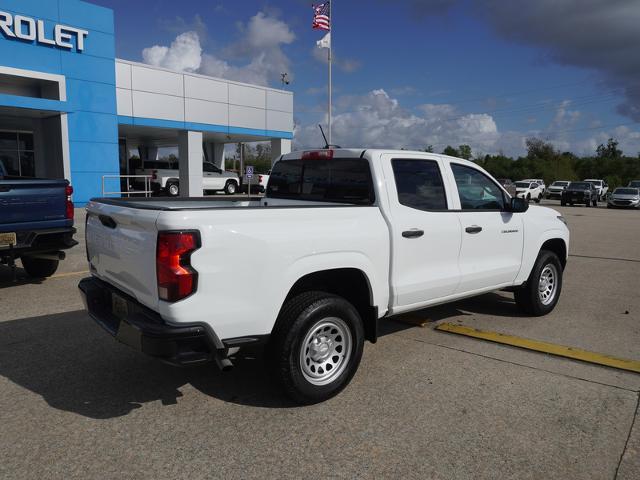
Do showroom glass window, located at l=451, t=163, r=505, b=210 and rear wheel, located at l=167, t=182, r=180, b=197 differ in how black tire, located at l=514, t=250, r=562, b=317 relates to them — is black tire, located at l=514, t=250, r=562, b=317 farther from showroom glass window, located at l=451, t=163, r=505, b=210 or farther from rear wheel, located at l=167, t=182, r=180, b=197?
rear wheel, located at l=167, t=182, r=180, b=197

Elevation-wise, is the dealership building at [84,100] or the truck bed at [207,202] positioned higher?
the dealership building at [84,100]

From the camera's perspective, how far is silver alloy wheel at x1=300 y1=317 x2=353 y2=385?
3.61 metres

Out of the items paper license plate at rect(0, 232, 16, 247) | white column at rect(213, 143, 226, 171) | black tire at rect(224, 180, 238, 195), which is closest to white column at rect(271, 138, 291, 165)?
black tire at rect(224, 180, 238, 195)

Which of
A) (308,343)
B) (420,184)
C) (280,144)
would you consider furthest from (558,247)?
(280,144)

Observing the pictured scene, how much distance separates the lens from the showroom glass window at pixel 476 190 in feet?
16.3

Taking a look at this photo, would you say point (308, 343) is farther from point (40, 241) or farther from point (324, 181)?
point (40, 241)

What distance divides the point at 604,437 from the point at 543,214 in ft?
10.6

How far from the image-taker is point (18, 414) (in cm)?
345

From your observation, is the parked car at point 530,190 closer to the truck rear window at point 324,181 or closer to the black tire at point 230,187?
the black tire at point 230,187

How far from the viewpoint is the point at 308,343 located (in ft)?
11.8

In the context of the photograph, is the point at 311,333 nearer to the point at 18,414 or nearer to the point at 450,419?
the point at 450,419

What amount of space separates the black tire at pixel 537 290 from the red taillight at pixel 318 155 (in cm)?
280

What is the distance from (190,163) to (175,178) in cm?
240

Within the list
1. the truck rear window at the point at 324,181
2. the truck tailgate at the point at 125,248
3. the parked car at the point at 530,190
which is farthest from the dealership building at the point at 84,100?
the parked car at the point at 530,190
